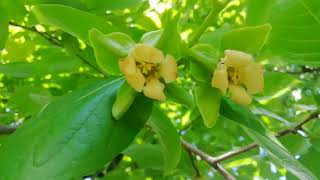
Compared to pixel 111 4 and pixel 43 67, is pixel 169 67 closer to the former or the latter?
pixel 111 4

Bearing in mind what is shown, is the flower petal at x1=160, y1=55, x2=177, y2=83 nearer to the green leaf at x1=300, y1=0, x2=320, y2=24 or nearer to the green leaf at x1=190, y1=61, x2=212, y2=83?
the green leaf at x1=190, y1=61, x2=212, y2=83

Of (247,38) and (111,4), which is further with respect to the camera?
(111,4)

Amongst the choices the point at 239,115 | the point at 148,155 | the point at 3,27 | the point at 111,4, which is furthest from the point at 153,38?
the point at 148,155

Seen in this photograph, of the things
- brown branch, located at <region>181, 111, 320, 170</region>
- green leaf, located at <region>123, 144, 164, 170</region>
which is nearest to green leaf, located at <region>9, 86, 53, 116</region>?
green leaf, located at <region>123, 144, 164, 170</region>

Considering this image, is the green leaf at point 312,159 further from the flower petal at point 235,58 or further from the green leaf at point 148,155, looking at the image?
the flower petal at point 235,58

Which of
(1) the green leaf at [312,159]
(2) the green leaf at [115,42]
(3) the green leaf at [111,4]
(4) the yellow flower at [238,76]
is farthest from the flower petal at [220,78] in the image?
(1) the green leaf at [312,159]
